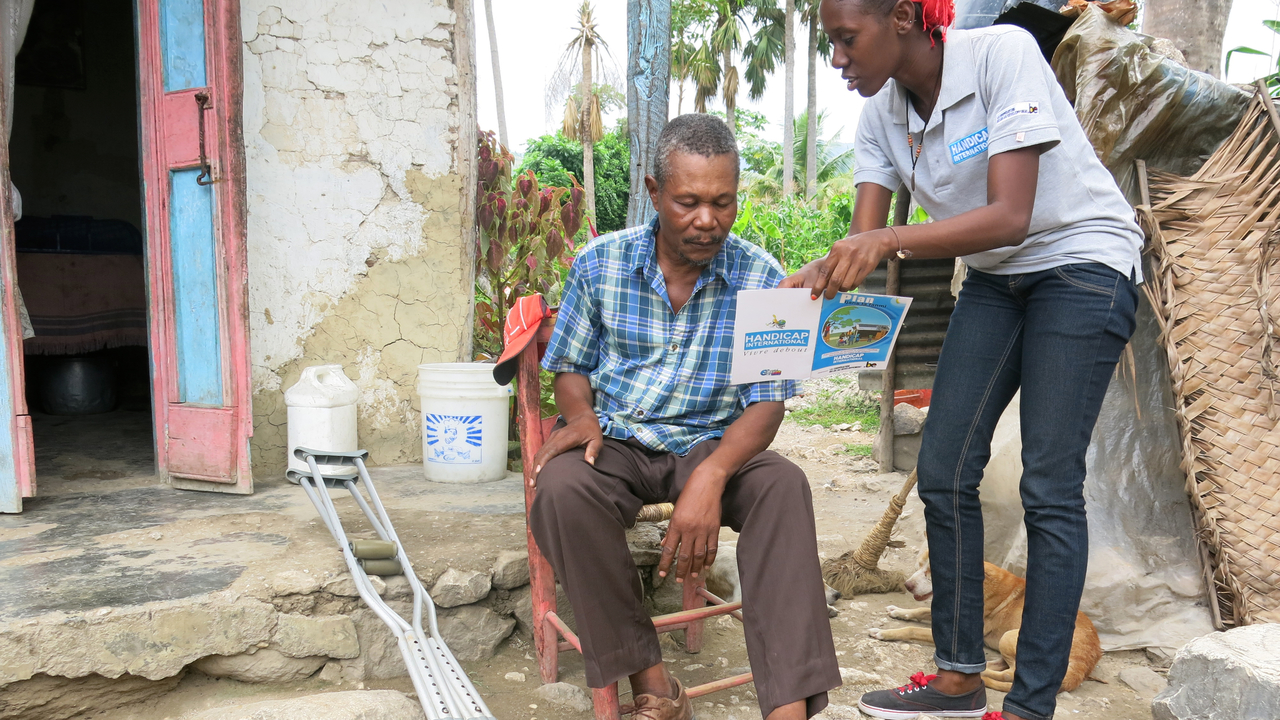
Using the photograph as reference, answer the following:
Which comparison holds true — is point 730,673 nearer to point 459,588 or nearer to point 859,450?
point 459,588

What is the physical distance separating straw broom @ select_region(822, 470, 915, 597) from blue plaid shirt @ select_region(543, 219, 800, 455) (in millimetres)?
1231

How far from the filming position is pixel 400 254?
3867 millimetres

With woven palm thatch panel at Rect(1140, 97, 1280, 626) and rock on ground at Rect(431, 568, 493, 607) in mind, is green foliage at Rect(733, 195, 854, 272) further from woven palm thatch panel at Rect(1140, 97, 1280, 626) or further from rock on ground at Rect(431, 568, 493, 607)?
rock on ground at Rect(431, 568, 493, 607)

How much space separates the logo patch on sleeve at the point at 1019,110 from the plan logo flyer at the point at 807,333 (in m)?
0.45

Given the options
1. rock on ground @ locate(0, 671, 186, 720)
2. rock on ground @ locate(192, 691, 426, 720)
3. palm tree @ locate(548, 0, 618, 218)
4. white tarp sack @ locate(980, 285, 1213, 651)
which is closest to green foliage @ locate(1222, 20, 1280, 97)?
white tarp sack @ locate(980, 285, 1213, 651)

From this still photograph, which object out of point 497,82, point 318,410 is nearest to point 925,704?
point 318,410

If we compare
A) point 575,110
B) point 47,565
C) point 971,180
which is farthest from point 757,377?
point 575,110

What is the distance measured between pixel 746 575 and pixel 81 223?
624cm

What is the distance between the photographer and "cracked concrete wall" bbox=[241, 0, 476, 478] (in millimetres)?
3578

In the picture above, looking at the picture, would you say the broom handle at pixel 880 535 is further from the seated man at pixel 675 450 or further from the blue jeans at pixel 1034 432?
the seated man at pixel 675 450

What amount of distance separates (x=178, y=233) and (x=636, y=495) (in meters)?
2.41

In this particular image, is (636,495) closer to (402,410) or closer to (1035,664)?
(1035,664)

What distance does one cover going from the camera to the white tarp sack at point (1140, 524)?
266 centimetres

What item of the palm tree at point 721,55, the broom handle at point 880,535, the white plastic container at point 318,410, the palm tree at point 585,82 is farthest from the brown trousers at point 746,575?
the palm tree at point 721,55
